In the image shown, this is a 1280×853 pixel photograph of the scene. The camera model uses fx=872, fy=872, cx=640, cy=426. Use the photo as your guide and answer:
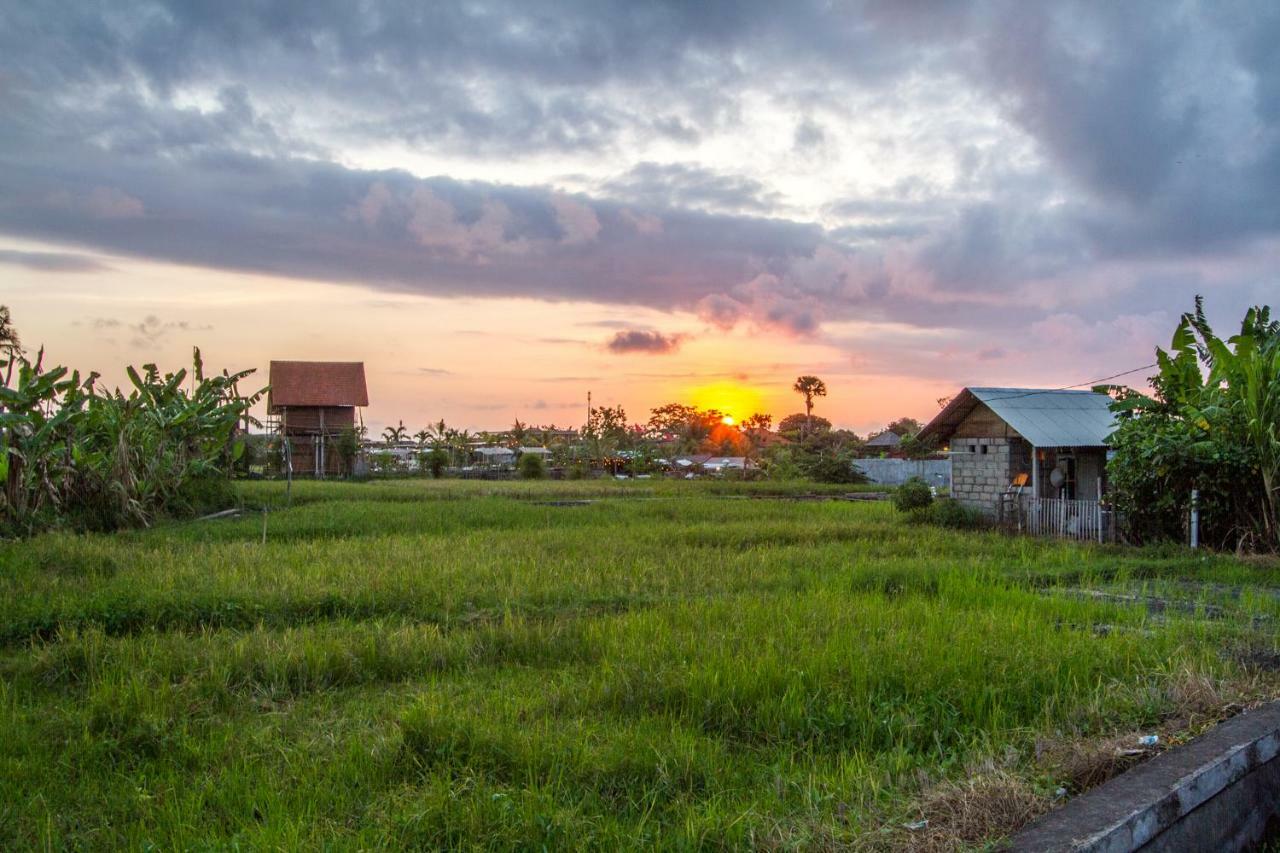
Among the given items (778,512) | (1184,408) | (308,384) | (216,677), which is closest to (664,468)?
(308,384)

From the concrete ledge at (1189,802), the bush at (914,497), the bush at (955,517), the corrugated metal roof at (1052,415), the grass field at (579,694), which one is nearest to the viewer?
the concrete ledge at (1189,802)

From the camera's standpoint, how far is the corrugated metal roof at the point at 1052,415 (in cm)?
1603

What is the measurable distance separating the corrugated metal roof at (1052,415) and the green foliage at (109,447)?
14.5 metres

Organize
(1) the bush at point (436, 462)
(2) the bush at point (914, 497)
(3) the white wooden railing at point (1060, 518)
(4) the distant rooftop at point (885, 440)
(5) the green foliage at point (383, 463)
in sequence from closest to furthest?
(3) the white wooden railing at point (1060, 518)
(2) the bush at point (914, 497)
(1) the bush at point (436, 462)
(5) the green foliage at point (383, 463)
(4) the distant rooftop at point (885, 440)

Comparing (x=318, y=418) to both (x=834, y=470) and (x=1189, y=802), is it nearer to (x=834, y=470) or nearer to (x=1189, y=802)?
(x=834, y=470)

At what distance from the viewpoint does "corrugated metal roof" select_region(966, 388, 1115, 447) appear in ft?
52.6

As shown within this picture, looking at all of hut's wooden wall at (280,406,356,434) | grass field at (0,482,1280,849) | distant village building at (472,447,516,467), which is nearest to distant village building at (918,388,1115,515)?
grass field at (0,482,1280,849)

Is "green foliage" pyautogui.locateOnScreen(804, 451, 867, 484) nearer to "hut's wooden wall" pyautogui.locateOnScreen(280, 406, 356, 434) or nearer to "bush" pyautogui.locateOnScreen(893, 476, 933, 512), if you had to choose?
"bush" pyautogui.locateOnScreen(893, 476, 933, 512)

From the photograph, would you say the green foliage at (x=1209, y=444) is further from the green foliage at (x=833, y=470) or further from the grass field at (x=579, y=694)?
the green foliage at (x=833, y=470)

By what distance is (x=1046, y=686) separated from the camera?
16.8 feet

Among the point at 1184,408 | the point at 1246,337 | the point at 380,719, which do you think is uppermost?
the point at 1246,337

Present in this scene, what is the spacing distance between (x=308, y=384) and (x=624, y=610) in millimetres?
33023

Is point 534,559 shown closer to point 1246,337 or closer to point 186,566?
point 186,566

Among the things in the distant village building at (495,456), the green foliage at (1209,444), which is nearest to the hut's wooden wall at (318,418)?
the distant village building at (495,456)
